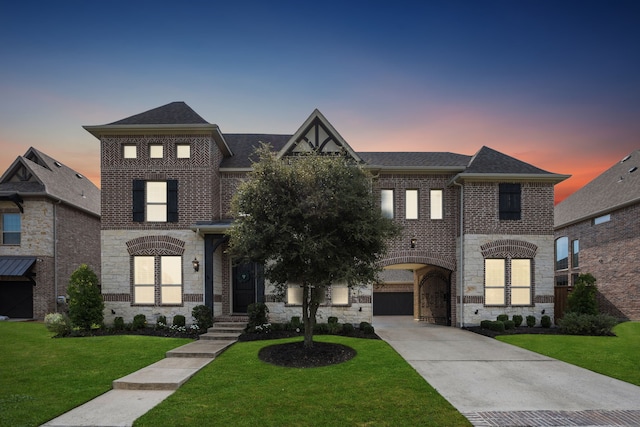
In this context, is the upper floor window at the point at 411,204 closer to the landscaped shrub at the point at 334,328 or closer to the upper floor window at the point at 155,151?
the landscaped shrub at the point at 334,328

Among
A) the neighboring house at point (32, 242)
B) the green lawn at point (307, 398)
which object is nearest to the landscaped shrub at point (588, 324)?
the green lawn at point (307, 398)

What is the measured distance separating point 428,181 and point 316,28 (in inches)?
319

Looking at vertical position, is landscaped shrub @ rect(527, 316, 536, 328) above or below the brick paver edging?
below

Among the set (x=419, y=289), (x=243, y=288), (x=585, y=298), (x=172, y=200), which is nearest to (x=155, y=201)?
(x=172, y=200)

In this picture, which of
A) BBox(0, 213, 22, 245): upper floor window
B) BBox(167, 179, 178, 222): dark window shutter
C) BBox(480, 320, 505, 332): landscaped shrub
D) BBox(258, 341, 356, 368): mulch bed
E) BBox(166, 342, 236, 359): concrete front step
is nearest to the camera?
BBox(258, 341, 356, 368): mulch bed

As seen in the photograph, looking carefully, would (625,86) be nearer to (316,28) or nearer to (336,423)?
(316,28)

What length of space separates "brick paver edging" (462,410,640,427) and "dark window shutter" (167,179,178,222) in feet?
42.3

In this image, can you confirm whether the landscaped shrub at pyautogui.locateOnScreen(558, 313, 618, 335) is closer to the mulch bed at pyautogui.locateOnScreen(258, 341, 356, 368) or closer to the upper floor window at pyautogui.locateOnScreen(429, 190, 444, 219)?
the upper floor window at pyautogui.locateOnScreen(429, 190, 444, 219)

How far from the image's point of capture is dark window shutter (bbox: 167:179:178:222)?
591 inches

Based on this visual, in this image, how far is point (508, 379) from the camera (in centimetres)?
822

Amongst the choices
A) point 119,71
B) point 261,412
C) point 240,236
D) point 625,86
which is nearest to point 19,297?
point 119,71

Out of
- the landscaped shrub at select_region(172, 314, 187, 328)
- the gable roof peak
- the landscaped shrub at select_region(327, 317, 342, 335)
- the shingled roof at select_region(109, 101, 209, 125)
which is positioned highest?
the shingled roof at select_region(109, 101, 209, 125)

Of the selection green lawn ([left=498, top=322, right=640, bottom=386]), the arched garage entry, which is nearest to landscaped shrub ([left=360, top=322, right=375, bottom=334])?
the arched garage entry

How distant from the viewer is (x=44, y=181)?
1853cm
